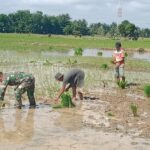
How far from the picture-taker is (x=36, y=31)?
134 metres

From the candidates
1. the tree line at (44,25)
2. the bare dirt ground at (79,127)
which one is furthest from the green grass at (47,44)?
the tree line at (44,25)

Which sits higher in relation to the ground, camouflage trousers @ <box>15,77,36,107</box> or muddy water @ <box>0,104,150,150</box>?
camouflage trousers @ <box>15,77,36,107</box>

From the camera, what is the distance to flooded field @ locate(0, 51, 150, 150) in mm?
8219

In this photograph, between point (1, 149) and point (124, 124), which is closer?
point (1, 149)

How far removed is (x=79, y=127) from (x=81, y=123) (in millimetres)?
427

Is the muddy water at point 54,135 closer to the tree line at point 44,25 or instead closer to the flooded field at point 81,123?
the flooded field at point 81,123

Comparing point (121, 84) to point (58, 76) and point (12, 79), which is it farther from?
Answer: point (12, 79)

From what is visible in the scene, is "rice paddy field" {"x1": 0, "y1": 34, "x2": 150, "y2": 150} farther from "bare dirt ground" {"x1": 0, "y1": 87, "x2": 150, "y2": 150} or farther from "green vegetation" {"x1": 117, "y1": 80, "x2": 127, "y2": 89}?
"green vegetation" {"x1": 117, "y1": 80, "x2": 127, "y2": 89}

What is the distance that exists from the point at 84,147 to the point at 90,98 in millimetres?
6002

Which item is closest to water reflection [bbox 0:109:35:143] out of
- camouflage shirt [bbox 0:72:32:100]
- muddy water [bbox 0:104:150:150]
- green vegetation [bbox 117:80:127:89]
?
Result: muddy water [bbox 0:104:150:150]

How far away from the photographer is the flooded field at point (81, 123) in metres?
8.22

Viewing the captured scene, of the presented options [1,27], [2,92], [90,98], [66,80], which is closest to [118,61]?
[90,98]

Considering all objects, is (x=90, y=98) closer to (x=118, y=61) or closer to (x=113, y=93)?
(x=113, y=93)

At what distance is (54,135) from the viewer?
8.83 m
